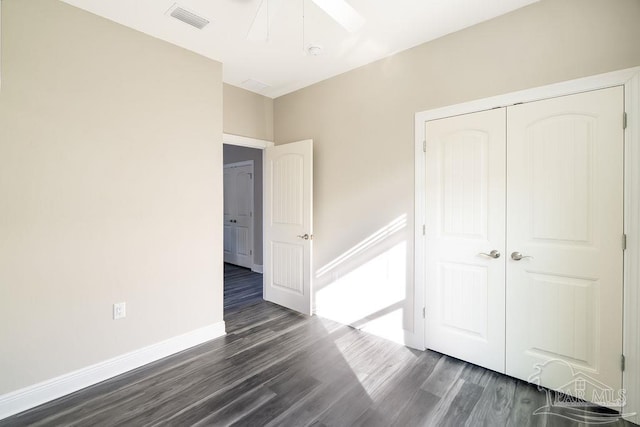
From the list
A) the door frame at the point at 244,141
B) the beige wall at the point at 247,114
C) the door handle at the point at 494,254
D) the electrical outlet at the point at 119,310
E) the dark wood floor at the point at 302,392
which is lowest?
the dark wood floor at the point at 302,392

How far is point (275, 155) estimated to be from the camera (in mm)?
3883

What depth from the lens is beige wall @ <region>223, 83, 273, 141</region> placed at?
11.7 feet

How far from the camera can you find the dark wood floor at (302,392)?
188 centimetres

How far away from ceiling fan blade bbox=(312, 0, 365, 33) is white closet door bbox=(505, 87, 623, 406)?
4.47ft

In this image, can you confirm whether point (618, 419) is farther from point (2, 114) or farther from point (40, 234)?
point (2, 114)

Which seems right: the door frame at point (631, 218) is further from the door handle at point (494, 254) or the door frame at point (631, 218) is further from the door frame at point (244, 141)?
the door frame at point (244, 141)

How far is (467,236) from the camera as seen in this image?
8.16ft

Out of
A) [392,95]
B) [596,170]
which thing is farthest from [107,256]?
[596,170]

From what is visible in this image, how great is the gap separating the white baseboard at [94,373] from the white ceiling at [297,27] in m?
2.73

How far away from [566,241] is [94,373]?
362 centimetres

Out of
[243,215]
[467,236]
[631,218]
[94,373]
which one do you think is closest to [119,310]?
[94,373]

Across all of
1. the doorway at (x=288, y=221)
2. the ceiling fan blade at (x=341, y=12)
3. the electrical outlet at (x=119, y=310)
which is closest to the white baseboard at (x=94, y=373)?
the electrical outlet at (x=119, y=310)

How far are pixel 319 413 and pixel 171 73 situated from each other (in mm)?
3041

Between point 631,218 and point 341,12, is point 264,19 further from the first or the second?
point 631,218
